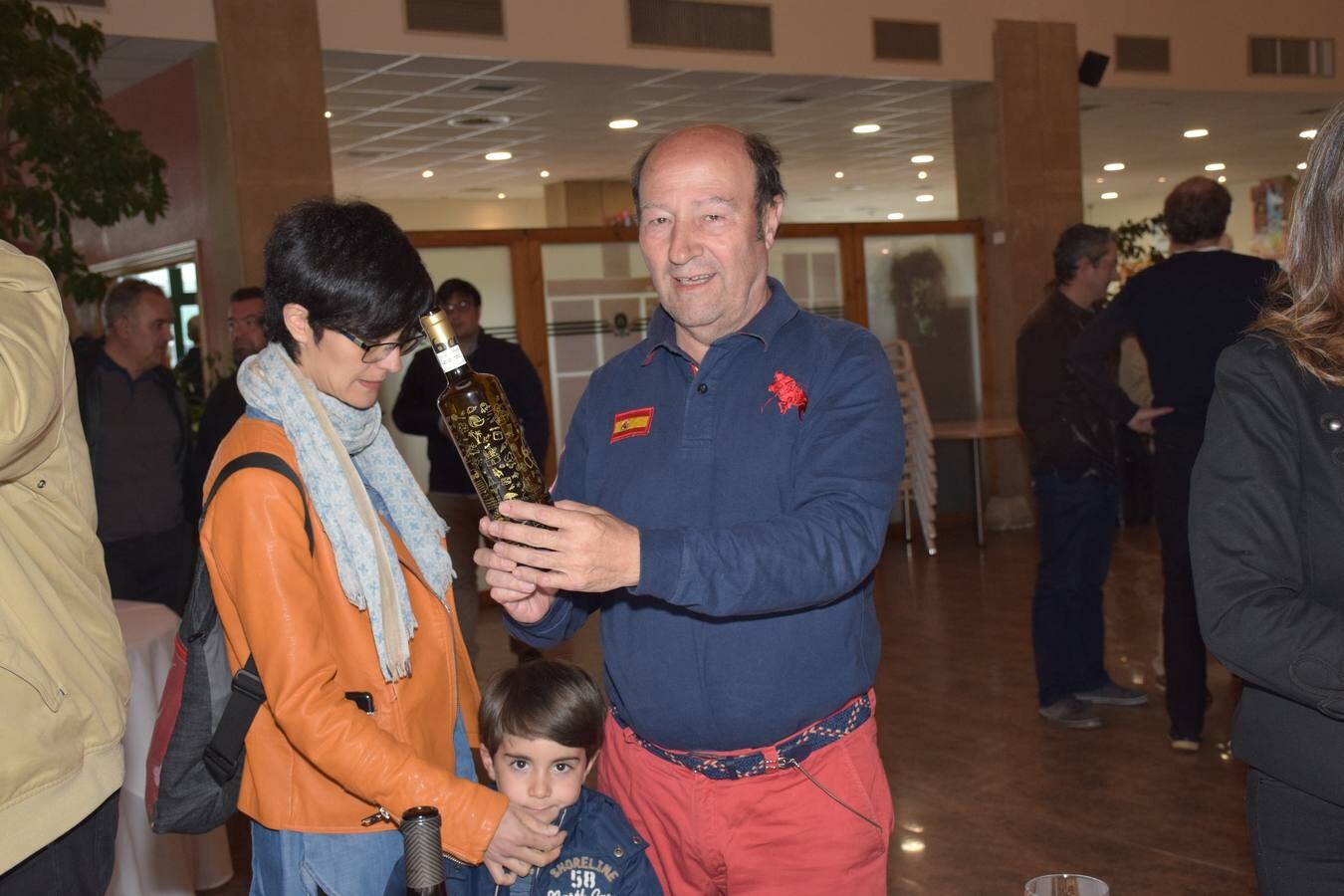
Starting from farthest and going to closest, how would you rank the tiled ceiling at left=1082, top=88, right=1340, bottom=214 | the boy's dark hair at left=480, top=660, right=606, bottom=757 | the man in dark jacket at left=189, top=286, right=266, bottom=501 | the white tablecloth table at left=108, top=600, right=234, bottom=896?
the tiled ceiling at left=1082, top=88, right=1340, bottom=214 → the man in dark jacket at left=189, top=286, right=266, bottom=501 → the white tablecloth table at left=108, top=600, right=234, bottom=896 → the boy's dark hair at left=480, top=660, right=606, bottom=757

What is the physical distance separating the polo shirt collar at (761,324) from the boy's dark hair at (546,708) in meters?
0.58

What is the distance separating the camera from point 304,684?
1.73 meters

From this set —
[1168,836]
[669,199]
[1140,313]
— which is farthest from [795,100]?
[669,199]

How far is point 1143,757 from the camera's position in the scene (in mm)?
4598

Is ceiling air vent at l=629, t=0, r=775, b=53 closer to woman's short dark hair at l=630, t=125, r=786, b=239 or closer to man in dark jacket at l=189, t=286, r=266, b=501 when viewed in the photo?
man in dark jacket at l=189, t=286, r=266, b=501

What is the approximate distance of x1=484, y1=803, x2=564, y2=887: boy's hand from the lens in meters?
1.75

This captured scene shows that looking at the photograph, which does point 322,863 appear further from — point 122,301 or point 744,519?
point 122,301

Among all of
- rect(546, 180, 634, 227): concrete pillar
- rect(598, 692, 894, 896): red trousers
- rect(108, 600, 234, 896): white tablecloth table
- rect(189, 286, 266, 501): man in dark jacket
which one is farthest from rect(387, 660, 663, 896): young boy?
rect(546, 180, 634, 227): concrete pillar

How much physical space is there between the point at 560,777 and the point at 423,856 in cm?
77

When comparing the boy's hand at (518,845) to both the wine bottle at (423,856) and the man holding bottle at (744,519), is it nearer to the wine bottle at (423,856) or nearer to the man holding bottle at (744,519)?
the man holding bottle at (744,519)

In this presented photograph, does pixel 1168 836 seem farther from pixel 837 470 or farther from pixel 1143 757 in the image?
pixel 837 470

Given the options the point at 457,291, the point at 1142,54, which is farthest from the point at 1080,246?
the point at 1142,54

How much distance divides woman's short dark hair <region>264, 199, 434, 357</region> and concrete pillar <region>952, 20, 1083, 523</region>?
868cm

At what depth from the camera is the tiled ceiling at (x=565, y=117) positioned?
350 inches
